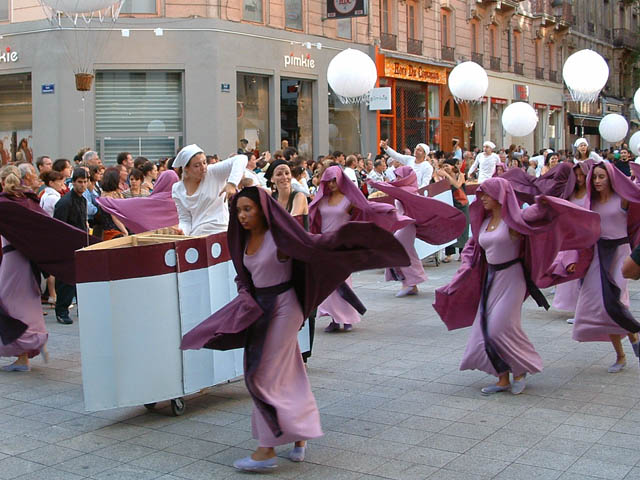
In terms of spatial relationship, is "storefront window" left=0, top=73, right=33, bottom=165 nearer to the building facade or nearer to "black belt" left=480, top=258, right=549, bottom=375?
the building facade

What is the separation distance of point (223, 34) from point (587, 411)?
17.5 metres

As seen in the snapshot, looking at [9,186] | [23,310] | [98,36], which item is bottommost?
Result: [23,310]

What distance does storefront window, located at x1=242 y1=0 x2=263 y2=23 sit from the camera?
23328mm

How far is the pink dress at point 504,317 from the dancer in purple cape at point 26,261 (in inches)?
139

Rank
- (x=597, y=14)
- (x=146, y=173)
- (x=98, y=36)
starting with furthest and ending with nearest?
(x=597, y=14), (x=98, y=36), (x=146, y=173)

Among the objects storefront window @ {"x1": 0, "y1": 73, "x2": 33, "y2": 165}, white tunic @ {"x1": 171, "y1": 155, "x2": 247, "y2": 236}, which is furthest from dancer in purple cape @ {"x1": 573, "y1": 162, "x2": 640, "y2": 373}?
storefront window @ {"x1": 0, "y1": 73, "x2": 33, "y2": 165}

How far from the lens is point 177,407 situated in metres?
6.81

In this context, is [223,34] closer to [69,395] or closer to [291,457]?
[69,395]

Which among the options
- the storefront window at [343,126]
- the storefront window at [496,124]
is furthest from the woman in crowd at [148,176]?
the storefront window at [496,124]

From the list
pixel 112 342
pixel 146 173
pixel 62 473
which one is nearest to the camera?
pixel 62 473

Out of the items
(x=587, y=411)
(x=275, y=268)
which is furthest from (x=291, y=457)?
(x=587, y=411)

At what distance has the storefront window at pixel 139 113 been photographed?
71.8 ft

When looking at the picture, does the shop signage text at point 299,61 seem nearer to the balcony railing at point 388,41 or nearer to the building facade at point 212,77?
the building facade at point 212,77

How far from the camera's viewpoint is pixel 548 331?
32.6ft
